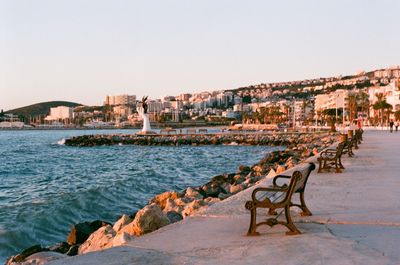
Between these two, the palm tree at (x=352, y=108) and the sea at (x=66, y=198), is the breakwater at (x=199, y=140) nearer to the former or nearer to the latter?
the palm tree at (x=352, y=108)

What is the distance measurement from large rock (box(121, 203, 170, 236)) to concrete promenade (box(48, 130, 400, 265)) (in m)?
0.52

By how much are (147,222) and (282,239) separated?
213 cm

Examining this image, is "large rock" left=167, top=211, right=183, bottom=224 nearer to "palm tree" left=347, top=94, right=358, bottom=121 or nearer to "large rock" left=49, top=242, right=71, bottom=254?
"large rock" left=49, top=242, right=71, bottom=254

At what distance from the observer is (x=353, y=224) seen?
6207 mm

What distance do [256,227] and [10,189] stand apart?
16.5 m

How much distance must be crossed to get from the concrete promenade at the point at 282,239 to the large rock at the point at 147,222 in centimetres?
52

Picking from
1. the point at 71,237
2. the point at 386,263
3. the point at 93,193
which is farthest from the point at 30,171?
the point at 386,263

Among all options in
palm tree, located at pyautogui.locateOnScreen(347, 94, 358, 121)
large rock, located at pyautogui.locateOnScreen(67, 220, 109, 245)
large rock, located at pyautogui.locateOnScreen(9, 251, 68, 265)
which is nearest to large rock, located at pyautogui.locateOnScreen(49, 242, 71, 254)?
large rock, located at pyautogui.locateOnScreen(67, 220, 109, 245)

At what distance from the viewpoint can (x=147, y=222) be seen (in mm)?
6945

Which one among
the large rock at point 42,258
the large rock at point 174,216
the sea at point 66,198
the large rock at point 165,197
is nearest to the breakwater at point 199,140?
the sea at point 66,198

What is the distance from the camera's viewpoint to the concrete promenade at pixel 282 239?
4.78 meters

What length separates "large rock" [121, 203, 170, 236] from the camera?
22.5 feet

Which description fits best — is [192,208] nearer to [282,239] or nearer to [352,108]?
[282,239]

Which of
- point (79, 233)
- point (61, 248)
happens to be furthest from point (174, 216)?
point (61, 248)
